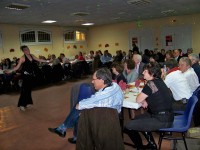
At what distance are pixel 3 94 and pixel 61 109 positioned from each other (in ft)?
10.2

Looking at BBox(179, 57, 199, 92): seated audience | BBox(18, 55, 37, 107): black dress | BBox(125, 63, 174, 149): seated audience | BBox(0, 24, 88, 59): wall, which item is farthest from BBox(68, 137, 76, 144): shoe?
BBox(0, 24, 88, 59): wall

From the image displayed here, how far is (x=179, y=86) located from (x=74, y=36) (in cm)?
1160

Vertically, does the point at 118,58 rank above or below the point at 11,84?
above

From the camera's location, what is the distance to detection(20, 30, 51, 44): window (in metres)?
11.6

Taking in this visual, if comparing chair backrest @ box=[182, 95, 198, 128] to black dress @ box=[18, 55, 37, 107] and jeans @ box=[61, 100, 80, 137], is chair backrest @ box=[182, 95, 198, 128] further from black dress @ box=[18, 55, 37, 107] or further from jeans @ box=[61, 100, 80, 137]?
black dress @ box=[18, 55, 37, 107]

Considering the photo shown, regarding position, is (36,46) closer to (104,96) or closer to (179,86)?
(179,86)

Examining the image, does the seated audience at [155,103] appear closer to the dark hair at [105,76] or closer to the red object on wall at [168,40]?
the dark hair at [105,76]

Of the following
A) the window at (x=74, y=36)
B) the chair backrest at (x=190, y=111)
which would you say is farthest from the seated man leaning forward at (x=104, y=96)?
the window at (x=74, y=36)

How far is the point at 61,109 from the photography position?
5348mm

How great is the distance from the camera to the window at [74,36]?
45.2 ft

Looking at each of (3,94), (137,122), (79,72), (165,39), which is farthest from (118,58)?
(137,122)

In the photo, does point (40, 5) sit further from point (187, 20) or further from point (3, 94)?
point (187, 20)

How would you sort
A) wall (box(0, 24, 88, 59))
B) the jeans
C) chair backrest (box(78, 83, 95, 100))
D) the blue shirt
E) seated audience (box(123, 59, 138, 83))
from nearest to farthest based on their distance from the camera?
the blue shirt → chair backrest (box(78, 83, 95, 100)) → the jeans → seated audience (box(123, 59, 138, 83)) → wall (box(0, 24, 88, 59))

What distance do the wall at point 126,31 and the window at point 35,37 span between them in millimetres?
3381
